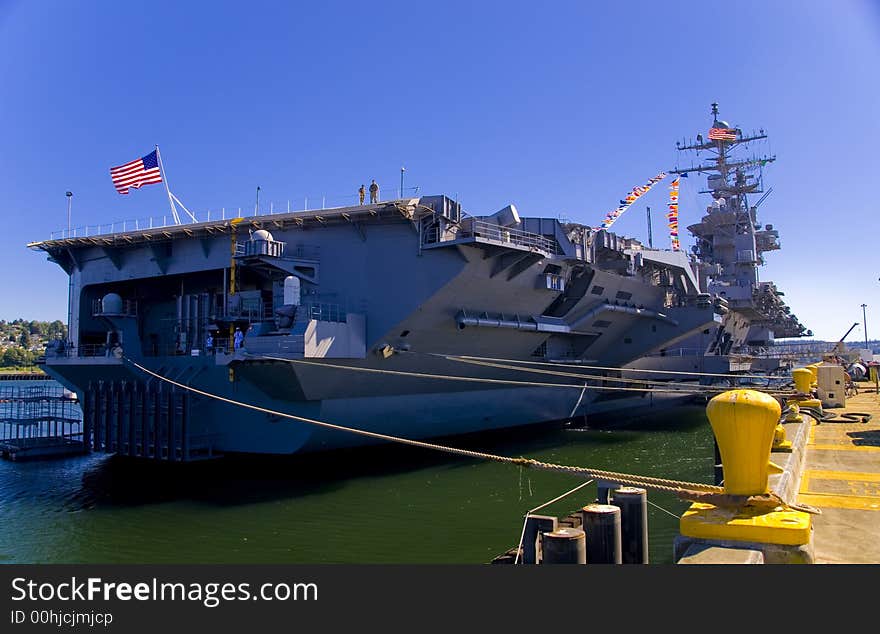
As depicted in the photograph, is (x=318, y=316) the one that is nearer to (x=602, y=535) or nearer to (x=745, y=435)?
(x=602, y=535)

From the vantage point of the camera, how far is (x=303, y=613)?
11.5 ft

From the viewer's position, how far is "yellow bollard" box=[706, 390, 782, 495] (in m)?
3.30

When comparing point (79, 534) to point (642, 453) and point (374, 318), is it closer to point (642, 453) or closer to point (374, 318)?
point (374, 318)

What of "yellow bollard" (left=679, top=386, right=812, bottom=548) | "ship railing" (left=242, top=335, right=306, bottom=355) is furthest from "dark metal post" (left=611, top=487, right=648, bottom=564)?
"ship railing" (left=242, top=335, right=306, bottom=355)

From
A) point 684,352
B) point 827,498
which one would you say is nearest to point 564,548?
point 827,498

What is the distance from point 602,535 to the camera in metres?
5.32

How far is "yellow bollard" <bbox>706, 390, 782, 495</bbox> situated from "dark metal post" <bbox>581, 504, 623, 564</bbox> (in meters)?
1.96

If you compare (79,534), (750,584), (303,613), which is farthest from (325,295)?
(750,584)

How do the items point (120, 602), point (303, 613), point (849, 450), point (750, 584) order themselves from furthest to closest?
1. point (849, 450)
2. point (120, 602)
3. point (303, 613)
4. point (750, 584)

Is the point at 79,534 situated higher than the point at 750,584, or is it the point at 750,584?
the point at 750,584

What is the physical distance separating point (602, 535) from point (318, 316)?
33.6 ft

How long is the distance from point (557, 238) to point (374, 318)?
17.5ft

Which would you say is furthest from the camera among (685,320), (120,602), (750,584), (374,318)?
(685,320)

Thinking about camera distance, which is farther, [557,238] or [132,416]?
[557,238]
